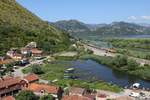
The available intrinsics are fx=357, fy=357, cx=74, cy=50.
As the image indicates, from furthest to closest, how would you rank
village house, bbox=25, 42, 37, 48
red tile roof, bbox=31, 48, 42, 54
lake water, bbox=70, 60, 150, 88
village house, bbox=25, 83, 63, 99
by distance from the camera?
1. village house, bbox=25, 42, 37, 48
2. red tile roof, bbox=31, 48, 42, 54
3. lake water, bbox=70, 60, 150, 88
4. village house, bbox=25, 83, 63, 99

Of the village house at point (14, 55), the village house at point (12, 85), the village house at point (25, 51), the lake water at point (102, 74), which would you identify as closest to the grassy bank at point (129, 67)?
the lake water at point (102, 74)

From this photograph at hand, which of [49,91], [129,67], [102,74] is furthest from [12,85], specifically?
[129,67]

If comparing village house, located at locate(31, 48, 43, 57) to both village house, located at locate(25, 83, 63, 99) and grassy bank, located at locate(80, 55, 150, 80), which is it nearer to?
grassy bank, located at locate(80, 55, 150, 80)

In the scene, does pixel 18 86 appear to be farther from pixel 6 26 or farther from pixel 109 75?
pixel 6 26

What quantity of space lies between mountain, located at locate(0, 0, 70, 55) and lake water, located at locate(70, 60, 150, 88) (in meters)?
20.9

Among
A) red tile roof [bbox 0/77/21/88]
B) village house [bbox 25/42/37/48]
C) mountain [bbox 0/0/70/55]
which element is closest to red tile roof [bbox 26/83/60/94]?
red tile roof [bbox 0/77/21/88]

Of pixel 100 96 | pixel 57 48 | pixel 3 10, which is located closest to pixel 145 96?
pixel 100 96

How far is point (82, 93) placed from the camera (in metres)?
53.9

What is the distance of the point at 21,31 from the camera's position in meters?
125

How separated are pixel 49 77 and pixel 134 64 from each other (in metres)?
26.0

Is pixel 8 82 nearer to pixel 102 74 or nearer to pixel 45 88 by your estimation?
pixel 45 88

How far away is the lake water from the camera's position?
78.8 m

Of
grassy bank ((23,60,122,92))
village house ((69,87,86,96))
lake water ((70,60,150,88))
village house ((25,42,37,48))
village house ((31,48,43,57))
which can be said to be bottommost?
lake water ((70,60,150,88))

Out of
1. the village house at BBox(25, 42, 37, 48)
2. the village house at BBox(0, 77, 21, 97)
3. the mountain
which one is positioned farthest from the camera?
the mountain
